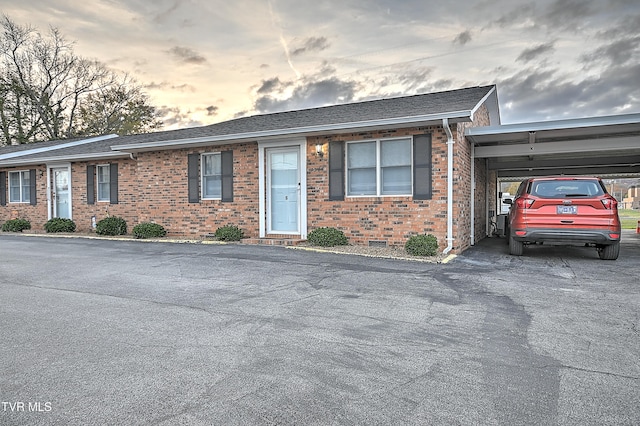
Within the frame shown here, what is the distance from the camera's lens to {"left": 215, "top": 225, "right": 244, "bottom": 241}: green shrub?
1101 cm

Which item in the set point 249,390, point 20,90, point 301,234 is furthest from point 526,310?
point 20,90

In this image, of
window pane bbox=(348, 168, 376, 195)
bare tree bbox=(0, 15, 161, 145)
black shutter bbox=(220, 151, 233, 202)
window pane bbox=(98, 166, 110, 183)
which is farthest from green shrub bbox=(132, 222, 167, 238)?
bare tree bbox=(0, 15, 161, 145)

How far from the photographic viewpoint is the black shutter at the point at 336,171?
10.1 metres

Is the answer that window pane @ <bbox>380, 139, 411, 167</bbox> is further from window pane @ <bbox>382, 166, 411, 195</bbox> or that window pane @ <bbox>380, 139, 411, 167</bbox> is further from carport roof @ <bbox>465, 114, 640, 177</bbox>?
carport roof @ <bbox>465, 114, 640, 177</bbox>

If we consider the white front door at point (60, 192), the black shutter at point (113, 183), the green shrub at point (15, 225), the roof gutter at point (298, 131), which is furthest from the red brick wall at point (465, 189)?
the green shrub at point (15, 225)

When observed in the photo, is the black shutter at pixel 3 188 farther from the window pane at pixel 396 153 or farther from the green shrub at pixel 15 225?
the window pane at pixel 396 153

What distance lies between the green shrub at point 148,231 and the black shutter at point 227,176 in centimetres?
243

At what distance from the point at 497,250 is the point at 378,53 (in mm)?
6819

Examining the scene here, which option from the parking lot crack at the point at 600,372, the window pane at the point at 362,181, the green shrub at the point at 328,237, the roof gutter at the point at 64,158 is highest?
the roof gutter at the point at 64,158

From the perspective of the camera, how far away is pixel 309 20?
37.1 ft

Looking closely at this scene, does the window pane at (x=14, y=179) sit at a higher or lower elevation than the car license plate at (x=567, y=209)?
higher

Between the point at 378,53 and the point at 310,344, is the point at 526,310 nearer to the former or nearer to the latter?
the point at 310,344

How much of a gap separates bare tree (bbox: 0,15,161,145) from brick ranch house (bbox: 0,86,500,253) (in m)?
22.6

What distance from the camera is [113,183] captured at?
14117 mm
